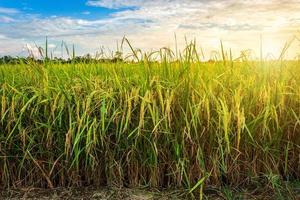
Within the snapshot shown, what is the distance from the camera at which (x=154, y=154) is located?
10.6 ft

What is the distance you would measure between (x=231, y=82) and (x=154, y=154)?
2.72 feet

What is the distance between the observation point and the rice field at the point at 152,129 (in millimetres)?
3266

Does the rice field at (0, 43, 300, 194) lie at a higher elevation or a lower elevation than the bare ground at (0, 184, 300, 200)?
higher

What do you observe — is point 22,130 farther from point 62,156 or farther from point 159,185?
point 159,185

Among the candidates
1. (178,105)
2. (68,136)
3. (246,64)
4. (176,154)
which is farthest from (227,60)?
(68,136)

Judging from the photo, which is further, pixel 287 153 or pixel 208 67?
pixel 208 67

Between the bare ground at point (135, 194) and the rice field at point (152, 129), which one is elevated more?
the rice field at point (152, 129)

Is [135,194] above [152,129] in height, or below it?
below

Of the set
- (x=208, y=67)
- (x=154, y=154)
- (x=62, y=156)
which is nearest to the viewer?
(x=154, y=154)

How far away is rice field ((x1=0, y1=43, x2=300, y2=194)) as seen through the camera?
10.7 feet

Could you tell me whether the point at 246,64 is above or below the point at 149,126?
above

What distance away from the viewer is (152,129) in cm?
330

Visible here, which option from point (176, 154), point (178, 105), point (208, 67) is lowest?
point (176, 154)

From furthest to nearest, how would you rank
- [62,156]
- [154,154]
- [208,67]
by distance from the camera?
[208,67] < [62,156] < [154,154]
